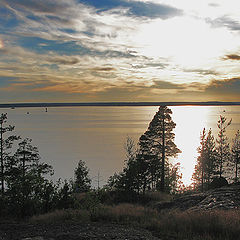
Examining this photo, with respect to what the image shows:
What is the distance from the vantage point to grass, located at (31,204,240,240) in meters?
10.8

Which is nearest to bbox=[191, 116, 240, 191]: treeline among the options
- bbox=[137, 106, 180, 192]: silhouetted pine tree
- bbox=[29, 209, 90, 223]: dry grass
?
bbox=[137, 106, 180, 192]: silhouetted pine tree

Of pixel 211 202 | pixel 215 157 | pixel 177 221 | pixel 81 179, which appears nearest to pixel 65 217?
pixel 177 221

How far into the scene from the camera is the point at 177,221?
41.1 feet

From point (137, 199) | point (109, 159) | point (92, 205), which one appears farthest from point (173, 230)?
point (109, 159)

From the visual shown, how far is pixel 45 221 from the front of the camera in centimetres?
1415

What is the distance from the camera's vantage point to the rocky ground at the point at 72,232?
10664mm

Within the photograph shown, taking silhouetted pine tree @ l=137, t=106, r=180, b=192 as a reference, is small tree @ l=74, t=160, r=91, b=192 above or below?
below

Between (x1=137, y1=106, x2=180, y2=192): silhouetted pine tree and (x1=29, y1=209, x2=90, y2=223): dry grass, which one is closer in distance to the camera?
(x1=29, y1=209, x2=90, y2=223): dry grass

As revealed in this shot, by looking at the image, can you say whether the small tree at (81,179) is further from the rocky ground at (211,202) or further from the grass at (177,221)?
the grass at (177,221)

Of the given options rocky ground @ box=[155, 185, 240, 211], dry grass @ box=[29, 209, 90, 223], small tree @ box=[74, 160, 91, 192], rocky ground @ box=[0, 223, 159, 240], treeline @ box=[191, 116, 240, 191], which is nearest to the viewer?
rocky ground @ box=[0, 223, 159, 240]

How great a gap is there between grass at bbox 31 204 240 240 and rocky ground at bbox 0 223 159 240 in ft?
3.40

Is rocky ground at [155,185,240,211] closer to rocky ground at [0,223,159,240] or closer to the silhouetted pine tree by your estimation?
rocky ground at [0,223,159,240]

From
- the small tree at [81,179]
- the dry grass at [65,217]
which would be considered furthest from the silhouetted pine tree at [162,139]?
the dry grass at [65,217]

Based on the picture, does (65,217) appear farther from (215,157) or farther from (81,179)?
(215,157)
